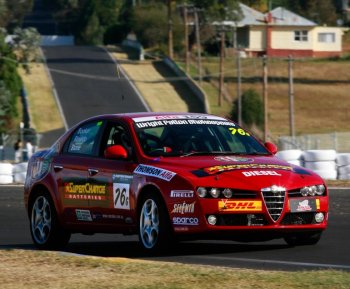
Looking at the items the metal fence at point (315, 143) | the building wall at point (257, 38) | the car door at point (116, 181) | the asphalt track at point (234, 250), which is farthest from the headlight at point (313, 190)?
the building wall at point (257, 38)

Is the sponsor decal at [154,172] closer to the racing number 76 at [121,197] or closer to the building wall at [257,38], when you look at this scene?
the racing number 76 at [121,197]

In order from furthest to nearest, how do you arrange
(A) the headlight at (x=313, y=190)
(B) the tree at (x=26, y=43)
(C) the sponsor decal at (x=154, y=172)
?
(B) the tree at (x=26, y=43) → (A) the headlight at (x=313, y=190) → (C) the sponsor decal at (x=154, y=172)

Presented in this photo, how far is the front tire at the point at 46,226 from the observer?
1286cm

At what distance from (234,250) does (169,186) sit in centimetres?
129

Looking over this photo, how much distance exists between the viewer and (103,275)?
9.49 meters

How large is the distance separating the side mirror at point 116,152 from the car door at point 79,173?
0.42m

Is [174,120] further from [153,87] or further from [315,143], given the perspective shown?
[153,87]

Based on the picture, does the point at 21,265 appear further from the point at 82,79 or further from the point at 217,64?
the point at 217,64

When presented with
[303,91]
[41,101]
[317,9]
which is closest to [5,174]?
[41,101]

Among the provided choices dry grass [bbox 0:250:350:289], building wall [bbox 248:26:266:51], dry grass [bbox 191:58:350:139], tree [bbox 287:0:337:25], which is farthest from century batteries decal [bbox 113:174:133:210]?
tree [bbox 287:0:337:25]

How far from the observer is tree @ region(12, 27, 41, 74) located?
69750 millimetres

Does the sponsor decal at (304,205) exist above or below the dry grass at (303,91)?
above

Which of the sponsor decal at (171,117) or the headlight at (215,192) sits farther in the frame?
the sponsor decal at (171,117)

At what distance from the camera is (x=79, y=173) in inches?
497
